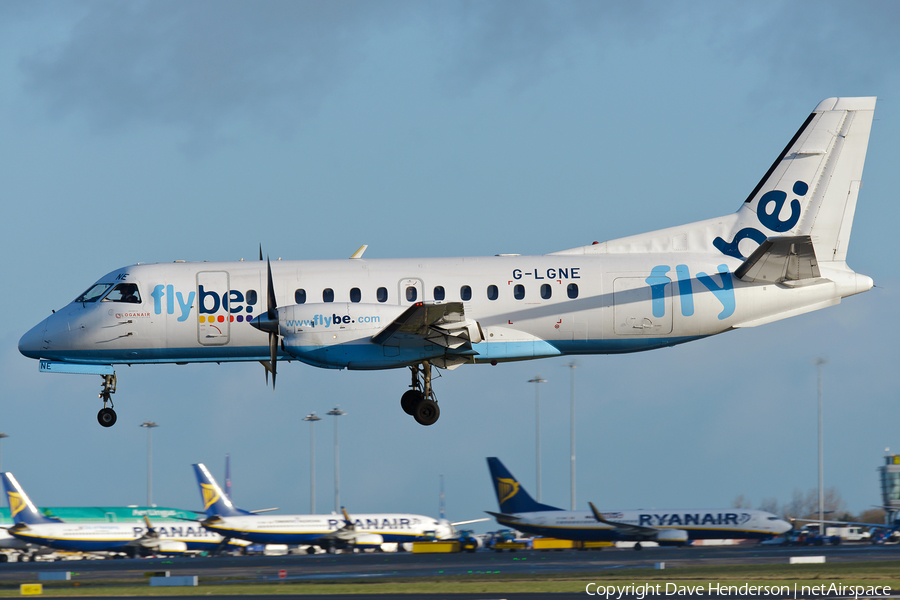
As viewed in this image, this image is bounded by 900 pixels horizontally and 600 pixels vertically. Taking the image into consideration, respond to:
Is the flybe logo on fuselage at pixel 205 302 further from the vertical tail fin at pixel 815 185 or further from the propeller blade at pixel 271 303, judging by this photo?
the vertical tail fin at pixel 815 185

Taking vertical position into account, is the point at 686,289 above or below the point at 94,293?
below

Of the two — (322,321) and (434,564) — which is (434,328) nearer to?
(322,321)

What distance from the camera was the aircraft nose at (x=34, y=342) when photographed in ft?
82.4

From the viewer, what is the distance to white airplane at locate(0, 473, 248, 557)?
184ft

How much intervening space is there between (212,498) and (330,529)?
965 cm

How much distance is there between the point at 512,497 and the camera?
56.9 meters

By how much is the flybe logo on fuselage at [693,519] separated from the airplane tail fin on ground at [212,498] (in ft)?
81.6

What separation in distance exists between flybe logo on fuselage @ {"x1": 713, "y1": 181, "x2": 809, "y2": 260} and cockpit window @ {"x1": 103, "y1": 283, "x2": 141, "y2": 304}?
15.1 metres

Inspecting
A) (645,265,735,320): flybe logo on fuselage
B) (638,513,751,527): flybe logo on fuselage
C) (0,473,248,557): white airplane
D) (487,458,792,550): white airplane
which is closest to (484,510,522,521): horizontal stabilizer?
(487,458,792,550): white airplane

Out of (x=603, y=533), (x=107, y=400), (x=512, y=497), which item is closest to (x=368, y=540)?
(x=512, y=497)

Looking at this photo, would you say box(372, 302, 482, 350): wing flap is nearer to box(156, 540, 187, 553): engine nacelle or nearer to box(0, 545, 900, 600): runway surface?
box(0, 545, 900, 600): runway surface

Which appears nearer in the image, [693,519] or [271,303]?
[271,303]

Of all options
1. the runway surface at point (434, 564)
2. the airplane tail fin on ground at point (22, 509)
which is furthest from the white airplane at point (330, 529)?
the airplane tail fin on ground at point (22, 509)

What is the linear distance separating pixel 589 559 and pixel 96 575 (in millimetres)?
21177
